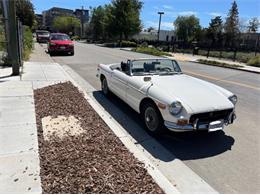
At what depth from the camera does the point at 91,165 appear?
353 centimetres

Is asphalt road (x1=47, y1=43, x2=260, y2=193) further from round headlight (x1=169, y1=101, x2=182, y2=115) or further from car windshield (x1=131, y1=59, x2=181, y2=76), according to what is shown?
car windshield (x1=131, y1=59, x2=181, y2=76)

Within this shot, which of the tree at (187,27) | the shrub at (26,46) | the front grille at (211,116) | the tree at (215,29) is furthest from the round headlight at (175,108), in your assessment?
the tree at (187,27)

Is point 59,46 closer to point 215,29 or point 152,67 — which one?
point 152,67

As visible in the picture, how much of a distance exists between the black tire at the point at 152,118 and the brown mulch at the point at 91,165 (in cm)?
75

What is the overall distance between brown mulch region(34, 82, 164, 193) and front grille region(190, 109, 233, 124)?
49.2 inches

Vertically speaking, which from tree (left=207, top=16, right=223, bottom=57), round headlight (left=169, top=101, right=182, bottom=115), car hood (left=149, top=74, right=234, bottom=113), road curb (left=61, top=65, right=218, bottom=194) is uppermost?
tree (left=207, top=16, right=223, bottom=57)

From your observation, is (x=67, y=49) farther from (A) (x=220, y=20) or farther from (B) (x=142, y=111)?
(A) (x=220, y=20)

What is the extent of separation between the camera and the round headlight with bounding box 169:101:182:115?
14.3ft

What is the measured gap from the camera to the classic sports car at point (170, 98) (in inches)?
172

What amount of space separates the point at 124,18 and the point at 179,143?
138 ft

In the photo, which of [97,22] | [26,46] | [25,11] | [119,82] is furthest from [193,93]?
[97,22]

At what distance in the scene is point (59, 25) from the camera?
101 metres

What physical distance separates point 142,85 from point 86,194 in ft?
9.16

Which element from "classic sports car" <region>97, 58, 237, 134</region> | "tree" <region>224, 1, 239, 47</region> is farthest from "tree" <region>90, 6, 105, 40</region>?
"classic sports car" <region>97, 58, 237, 134</region>
